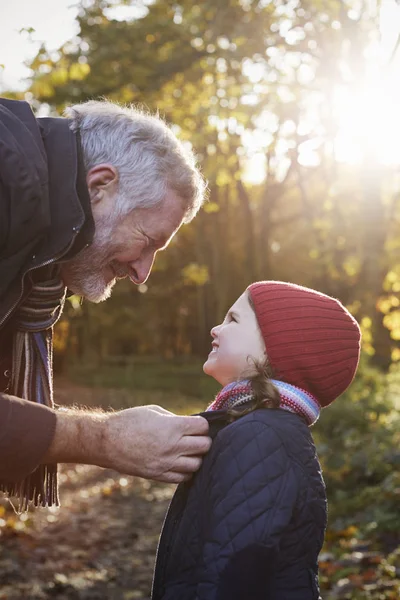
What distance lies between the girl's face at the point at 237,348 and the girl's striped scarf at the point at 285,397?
0.05 m

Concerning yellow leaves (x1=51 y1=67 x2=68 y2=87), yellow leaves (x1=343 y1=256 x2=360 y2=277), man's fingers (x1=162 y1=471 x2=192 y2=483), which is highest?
yellow leaves (x1=51 y1=67 x2=68 y2=87)

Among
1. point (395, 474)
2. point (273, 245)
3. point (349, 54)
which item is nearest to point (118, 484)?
point (395, 474)

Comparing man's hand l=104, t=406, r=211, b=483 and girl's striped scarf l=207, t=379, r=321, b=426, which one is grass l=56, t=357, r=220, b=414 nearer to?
girl's striped scarf l=207, t=379, r=321, b=426

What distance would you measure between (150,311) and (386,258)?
27399 millimetres

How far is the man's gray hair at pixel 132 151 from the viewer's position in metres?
3.08

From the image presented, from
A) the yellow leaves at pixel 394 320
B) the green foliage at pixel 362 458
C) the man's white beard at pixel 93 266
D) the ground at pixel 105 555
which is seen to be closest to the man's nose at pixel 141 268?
the man's white beard at pixel 93 266

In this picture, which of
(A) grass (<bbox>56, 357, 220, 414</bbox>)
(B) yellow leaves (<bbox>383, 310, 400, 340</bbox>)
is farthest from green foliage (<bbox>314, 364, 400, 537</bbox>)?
(B) yellow leaves (<bbox>383, 310, 400, 340</bbox>)

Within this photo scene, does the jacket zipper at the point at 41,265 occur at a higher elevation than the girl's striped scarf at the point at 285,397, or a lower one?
higher

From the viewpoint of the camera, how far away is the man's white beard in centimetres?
314

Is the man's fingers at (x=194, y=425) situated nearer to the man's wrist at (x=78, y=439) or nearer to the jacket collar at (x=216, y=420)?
the jacket collar at (x=216, y=420)

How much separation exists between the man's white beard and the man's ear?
0.10 m

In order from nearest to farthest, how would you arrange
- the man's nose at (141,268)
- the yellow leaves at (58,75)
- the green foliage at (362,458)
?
the man's nose at (141,268) < the yellow leaves at (58,75) < the green foliage at (362,458)

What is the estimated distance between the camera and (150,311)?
1661 inches

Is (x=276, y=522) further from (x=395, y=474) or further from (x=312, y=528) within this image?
(x=395, y=474)
